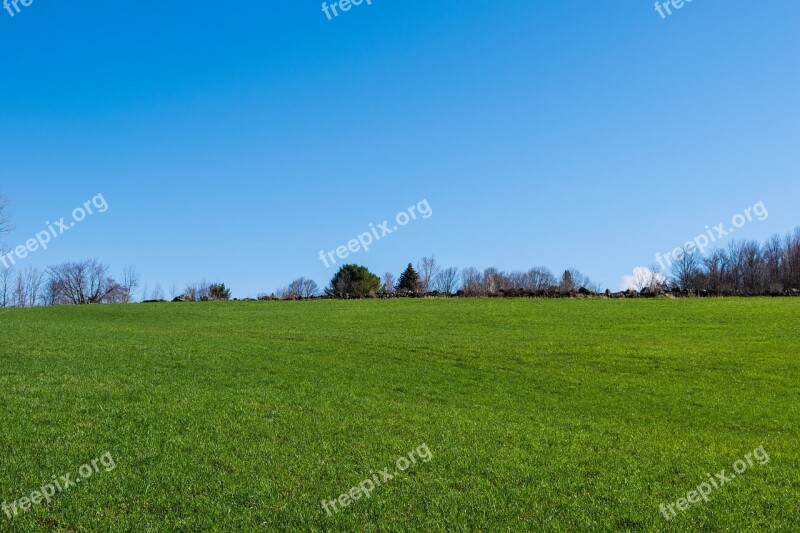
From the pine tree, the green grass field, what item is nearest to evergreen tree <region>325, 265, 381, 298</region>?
the pine tree

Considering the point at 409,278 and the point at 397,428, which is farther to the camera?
the point at 409,278

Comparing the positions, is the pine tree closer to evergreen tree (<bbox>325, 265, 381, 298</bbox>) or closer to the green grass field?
evergreen tree (<bbox>325, 265, 381, 298</bbox>)

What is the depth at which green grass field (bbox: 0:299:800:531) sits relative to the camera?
729cm

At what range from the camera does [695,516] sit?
7.31 m

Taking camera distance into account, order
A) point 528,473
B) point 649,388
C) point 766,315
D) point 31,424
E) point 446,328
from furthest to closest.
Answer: point 766,315 < point 446,328 < point 649,388 < point 31,424 < point 528,473

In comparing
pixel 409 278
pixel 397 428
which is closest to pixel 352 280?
pixel 409 278

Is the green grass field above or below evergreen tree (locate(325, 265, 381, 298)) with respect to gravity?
below

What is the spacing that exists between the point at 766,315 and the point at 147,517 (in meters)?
36.6

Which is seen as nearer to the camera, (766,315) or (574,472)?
(574,472)

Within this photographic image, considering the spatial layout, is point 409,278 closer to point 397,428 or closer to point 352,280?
point 352,280

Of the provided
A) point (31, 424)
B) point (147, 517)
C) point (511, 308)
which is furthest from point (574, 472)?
point (511, 308)

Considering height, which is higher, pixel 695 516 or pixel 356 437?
pixel 356 437

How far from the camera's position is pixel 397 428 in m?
11.1

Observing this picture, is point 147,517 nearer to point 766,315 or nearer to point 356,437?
point 356,437
